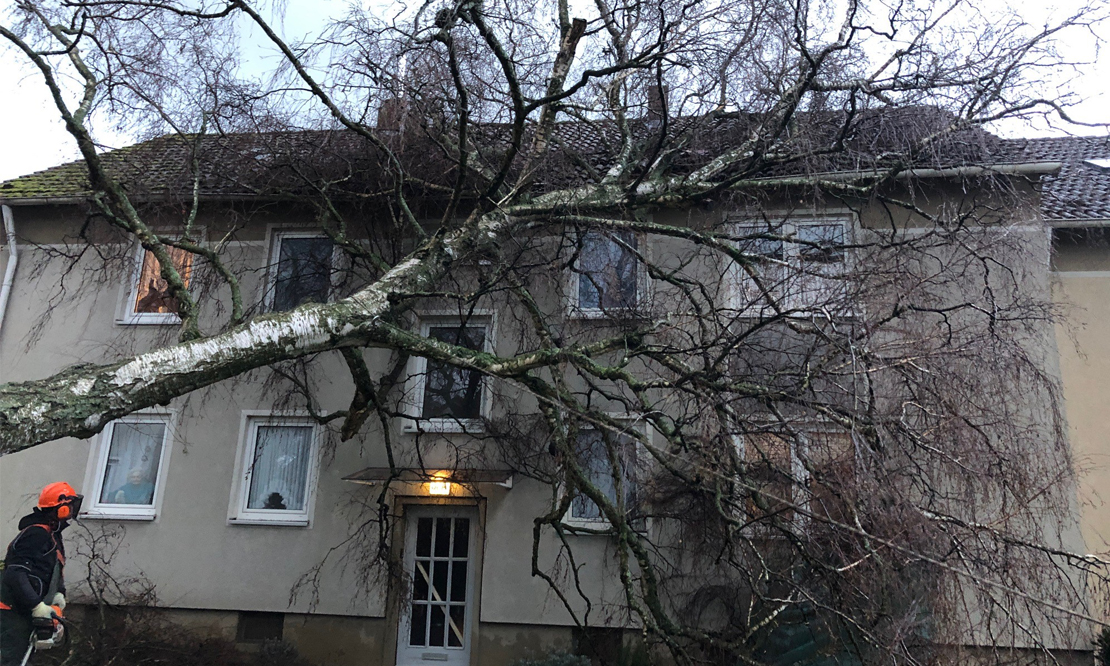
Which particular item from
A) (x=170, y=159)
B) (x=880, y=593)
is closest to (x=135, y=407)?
(x=880, y=593)

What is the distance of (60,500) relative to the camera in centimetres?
601

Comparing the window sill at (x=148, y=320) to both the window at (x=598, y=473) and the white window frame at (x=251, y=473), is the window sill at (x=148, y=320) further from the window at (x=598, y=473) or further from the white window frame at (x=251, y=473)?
the window at (x=598, y=473)

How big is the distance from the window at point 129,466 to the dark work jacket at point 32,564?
3817 millimetres

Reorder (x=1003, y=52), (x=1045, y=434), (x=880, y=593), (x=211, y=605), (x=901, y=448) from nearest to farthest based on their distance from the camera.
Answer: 1. (x=880, y=593)
2. (x=901, y=448)
3. (x=1045, y=434)
4. (x=1003, y=52)
5. (x=211, y=605)

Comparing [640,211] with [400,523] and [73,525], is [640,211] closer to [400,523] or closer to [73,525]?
[400,523]

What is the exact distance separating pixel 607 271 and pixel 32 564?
6.10m

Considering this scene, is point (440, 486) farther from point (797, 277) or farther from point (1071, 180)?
point (1071, 180)

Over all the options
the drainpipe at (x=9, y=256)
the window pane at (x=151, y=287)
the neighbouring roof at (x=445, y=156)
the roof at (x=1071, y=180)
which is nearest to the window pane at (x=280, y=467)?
the window pane at (x=151, y=287)

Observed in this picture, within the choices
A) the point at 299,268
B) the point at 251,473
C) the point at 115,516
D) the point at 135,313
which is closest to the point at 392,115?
→ the point at 299,268

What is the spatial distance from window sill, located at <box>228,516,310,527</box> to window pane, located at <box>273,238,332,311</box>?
273 cm

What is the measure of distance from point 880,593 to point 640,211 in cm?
485

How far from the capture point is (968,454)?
15.2 feet

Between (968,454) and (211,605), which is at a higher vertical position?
(968,454)

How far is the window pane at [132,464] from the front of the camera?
32.3 feet
